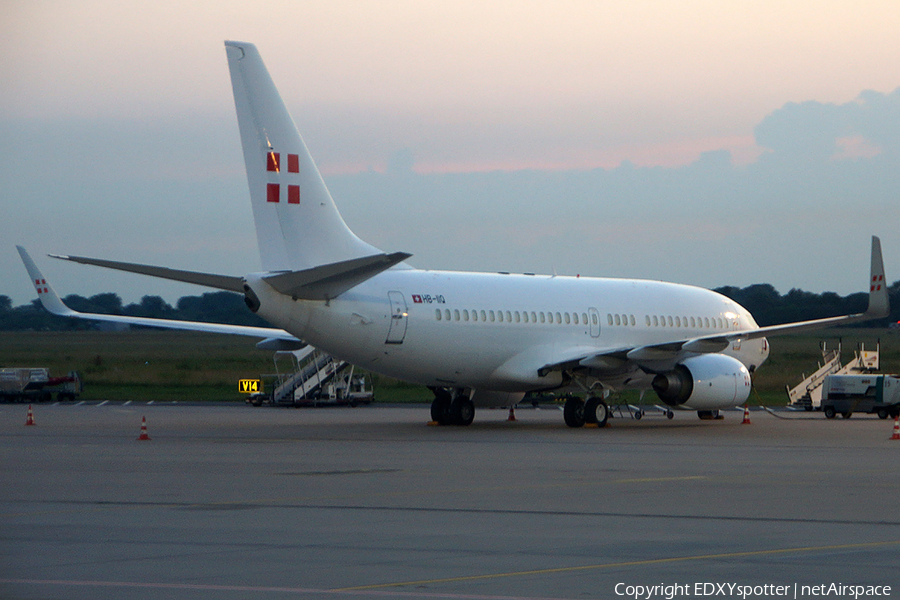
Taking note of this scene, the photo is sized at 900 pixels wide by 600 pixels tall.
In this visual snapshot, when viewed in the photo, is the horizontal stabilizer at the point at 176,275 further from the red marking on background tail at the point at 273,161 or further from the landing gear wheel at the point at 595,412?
the landing gear wheel at the point at 595,412

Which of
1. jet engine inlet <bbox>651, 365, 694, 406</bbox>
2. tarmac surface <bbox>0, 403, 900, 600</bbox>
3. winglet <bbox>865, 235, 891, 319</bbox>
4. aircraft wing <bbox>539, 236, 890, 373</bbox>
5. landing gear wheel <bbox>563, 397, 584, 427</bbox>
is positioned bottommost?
tarmac surface <bbox>0, 403, 900, 600</bbox>

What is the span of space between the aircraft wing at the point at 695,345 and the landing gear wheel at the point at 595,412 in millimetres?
801

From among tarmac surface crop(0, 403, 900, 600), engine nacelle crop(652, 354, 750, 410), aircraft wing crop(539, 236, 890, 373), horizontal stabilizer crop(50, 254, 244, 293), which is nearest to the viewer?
tarmac surface crop(0, 403, 900, 600)

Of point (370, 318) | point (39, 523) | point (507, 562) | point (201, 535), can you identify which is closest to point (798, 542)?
point (507, 562)

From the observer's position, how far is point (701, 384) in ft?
99.2

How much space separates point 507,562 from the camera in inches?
388

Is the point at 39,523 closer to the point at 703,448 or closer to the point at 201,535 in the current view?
the point at 201,535

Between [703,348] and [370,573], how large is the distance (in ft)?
71.5

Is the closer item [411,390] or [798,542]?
[798,542]

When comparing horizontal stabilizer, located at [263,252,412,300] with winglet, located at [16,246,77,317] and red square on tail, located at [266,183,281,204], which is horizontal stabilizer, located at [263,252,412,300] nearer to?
red square on tail, located at [266,183,281,204]

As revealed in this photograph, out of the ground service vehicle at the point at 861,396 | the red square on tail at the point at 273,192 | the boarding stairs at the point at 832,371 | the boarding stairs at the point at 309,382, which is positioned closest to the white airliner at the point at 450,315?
the red square on tail at the point at 273,192

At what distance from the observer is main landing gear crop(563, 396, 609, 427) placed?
30703 mm

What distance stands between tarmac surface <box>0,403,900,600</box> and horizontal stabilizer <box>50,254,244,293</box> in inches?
129

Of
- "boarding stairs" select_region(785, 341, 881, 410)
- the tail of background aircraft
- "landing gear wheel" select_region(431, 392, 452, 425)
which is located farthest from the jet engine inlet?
"boarding stairs" select_region(785, 341, 881, 410)
